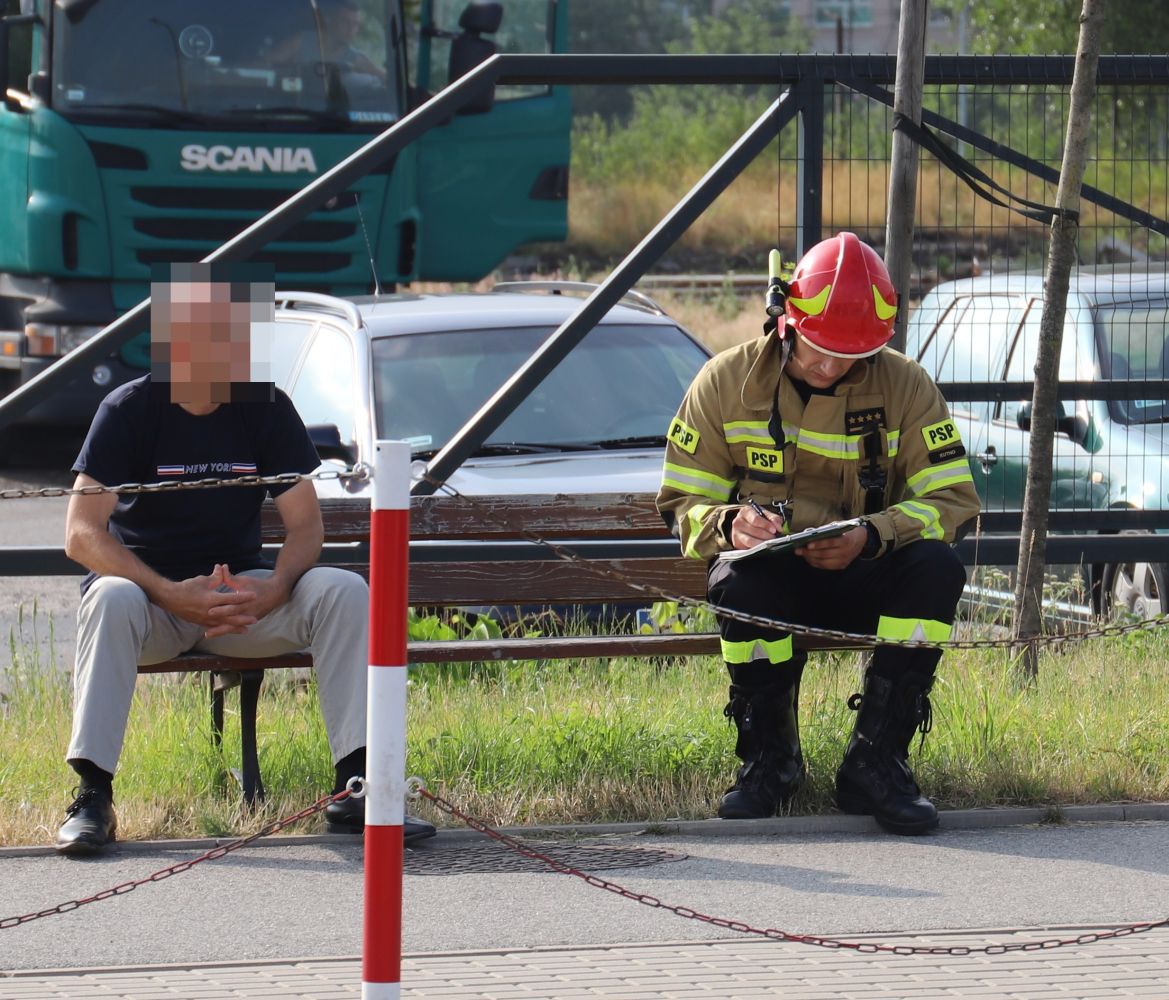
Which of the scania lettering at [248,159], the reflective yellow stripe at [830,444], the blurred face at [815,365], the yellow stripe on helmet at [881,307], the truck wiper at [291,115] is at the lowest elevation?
the reflective yellow stripe at [830,444]

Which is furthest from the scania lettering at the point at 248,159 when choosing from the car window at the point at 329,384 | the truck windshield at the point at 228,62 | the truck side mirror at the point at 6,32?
the car window at the point at 329,384

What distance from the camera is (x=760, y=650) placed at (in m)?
5.14

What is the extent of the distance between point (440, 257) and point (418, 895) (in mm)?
9227

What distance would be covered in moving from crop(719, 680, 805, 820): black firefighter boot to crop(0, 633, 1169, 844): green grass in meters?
0.11

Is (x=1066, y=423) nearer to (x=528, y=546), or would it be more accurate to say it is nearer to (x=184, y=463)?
(x=528, y=546)

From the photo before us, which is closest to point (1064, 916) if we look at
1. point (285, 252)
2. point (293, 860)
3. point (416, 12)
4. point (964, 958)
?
point (964, 958)

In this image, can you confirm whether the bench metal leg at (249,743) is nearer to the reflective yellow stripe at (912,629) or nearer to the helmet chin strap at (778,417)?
the helmet chin strap at (778,417)

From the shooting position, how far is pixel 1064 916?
438 cm

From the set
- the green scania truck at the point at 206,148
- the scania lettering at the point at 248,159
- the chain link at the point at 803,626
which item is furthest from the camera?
the scania lettering at the point at 248,159

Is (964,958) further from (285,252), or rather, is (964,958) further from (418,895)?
(285,252)

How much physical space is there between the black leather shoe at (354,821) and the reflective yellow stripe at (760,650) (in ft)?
3.05

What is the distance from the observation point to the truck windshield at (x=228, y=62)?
39.7 feet

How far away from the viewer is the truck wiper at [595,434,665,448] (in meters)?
7.54

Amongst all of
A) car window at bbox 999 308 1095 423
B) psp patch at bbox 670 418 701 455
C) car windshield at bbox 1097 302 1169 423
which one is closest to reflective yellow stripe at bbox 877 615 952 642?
psp patch at bbox 670 418 701 455
